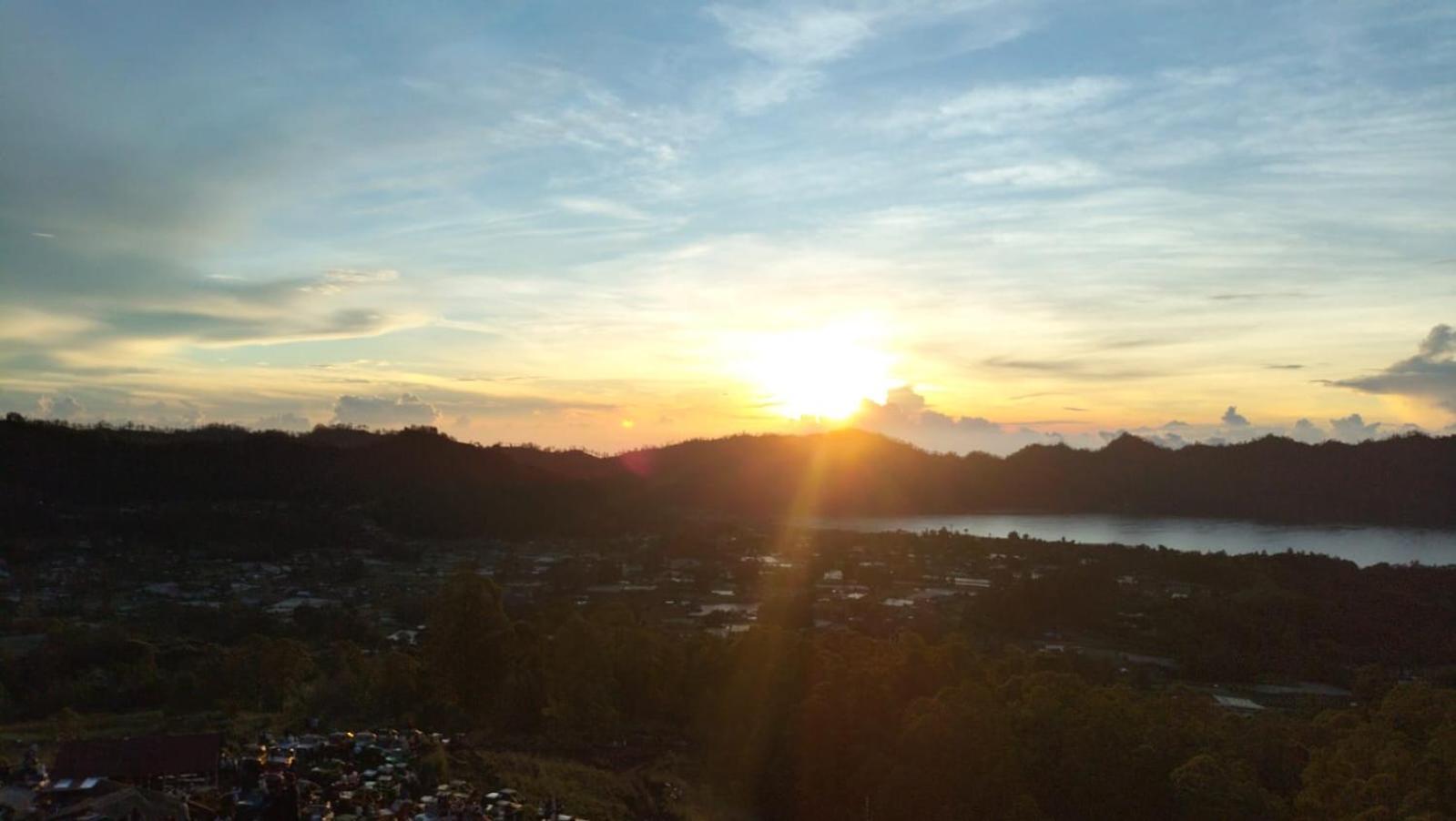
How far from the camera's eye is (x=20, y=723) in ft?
45.9

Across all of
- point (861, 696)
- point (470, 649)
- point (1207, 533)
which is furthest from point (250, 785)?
point (1207, 533)

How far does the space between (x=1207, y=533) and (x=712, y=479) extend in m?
29.1

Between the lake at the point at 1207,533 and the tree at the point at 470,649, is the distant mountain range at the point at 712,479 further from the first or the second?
the tree at the point at 470,649

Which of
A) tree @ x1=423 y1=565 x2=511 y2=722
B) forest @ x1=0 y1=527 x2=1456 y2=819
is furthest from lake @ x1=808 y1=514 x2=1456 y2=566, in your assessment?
tree @ x1=423 y1=565 x2=511 y2=722

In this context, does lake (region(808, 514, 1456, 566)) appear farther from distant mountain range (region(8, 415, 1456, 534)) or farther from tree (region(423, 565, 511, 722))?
tree (region(423, 565, 511, 722))

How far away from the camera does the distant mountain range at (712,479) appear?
130 ft

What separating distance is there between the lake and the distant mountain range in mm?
2463

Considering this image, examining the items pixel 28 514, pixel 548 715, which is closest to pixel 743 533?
pixel 28 514

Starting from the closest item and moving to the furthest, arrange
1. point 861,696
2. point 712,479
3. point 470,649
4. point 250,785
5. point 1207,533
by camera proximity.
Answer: point 250,785
point 861,696
point 470,649
point 1207,533
point 712,479

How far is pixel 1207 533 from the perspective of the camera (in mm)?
50406

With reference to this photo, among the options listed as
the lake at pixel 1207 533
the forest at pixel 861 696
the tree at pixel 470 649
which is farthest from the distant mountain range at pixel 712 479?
the tree at pixel 470 649

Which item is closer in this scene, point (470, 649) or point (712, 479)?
point (470, 649)

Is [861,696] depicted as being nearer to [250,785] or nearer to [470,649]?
[470,649]

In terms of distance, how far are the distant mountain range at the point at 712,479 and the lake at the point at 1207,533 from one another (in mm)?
2463
